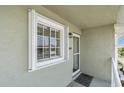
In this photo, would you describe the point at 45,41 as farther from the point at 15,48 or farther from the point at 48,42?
the point at 15,48

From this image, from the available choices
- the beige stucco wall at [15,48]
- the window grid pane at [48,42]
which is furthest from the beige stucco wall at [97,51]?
the beige stucco wall at [15,48]

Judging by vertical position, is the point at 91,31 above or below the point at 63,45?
above

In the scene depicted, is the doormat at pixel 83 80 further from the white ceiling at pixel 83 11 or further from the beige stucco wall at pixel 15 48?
the beige stucco wall at pixel 15 48

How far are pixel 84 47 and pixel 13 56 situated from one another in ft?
18.1

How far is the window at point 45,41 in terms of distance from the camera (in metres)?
2.55

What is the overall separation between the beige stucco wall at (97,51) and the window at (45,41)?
2850 mm

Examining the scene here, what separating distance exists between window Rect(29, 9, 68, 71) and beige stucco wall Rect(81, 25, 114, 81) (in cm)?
285

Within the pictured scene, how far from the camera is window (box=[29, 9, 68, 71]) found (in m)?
2.55

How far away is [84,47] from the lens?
730 cm

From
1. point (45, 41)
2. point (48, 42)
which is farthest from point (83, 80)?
point (45, 41)

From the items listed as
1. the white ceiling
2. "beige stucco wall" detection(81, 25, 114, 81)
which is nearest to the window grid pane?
the white ceiling
